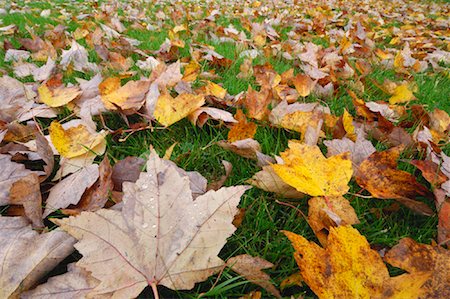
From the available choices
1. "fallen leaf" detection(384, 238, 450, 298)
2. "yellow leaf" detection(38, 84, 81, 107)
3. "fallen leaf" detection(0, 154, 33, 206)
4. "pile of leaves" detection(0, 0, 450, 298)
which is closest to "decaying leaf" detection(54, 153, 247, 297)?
"pile of leaves" detection(0, 0, 450, 298)

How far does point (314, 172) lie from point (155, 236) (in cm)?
44

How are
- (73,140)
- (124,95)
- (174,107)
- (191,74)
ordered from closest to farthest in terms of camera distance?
(73,140) < (174,107) < (124,95) < (191,74)

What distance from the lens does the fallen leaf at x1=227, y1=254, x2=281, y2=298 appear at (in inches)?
28.0

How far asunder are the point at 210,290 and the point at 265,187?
36cm

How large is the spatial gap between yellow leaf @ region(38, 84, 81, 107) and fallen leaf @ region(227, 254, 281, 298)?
99 centimetres

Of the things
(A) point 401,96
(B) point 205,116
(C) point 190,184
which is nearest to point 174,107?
(B) point 205,116

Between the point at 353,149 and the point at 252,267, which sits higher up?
the point at 353,149

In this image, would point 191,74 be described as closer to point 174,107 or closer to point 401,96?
point 174,107

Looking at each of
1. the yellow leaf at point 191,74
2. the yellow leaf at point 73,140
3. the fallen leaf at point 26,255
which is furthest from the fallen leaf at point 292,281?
the yellow leaf at point 191,74

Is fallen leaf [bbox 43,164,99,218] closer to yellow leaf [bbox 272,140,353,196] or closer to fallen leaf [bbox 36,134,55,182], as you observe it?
fallen leaf [bbox 36,134,55,182]

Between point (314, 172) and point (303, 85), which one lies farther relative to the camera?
point (303, 85)

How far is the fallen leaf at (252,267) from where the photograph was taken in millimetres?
710

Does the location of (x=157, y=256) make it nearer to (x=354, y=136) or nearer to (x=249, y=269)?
(x=249, y=269)

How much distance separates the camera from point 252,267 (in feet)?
2.42
